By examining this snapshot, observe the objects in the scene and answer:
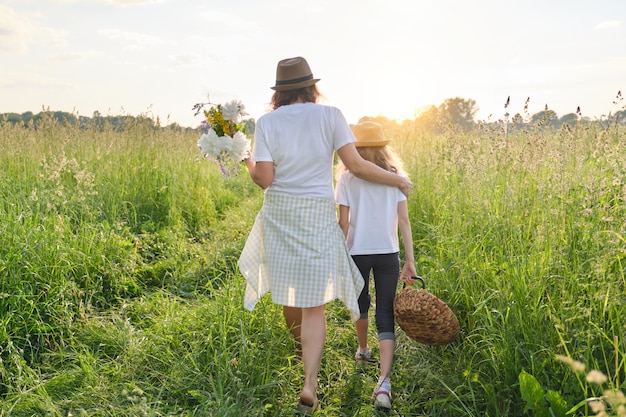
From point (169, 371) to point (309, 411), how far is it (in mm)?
883

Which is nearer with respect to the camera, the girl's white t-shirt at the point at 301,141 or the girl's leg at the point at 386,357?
the girl's white t-shirt at the point at 301,141

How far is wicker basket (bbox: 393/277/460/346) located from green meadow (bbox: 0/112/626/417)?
152 millimetres

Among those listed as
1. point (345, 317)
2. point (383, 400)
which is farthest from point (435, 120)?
point (383, 400)

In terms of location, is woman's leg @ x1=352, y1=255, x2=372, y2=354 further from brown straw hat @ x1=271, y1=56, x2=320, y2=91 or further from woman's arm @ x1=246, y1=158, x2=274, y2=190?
brown straw hat @ x1=271, y1=56, x2=320, y2=91

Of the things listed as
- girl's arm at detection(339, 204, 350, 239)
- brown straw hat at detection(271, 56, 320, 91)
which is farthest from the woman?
girl's arm at detection(339, 204, 350, 239)

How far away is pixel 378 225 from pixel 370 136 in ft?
1.79

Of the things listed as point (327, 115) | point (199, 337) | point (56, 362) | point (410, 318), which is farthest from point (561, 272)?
point (56, 362)

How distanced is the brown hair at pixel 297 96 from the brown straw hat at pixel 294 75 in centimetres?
4

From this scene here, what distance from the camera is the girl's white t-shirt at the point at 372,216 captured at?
10.8ft

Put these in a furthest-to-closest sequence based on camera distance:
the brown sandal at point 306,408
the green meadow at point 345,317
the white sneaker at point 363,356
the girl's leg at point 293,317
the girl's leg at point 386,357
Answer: the white sneaker at point 363,356
the girl's leg at point 293,317
the girl's leg at point 386,357
the brown sandal at point 306,408
the green meadow at point 345,317

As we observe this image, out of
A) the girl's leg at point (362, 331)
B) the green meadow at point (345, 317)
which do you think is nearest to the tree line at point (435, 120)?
the green meadow at point (345, 317)

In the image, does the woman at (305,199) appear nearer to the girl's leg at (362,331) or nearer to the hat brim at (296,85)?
the hat brim at (296,85)

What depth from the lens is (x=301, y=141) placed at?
9.89 ft

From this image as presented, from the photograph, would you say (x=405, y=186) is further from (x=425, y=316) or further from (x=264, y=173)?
(x=264, y=173)
